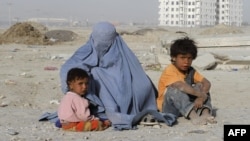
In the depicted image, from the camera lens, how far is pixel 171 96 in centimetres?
550

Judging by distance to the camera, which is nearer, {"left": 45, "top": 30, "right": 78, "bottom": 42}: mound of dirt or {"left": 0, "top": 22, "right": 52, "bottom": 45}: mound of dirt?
{"left": 0, "top": 22, "right": 52, "bottom": 45}: mound of dirt

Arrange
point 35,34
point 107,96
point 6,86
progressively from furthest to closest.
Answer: point 35,34
point 6,86
point 107,96

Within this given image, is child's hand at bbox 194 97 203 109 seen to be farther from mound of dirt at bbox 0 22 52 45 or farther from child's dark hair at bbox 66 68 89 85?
mound of dirt at bbox 0 22 52 45

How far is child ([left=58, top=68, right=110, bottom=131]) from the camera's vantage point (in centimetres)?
522

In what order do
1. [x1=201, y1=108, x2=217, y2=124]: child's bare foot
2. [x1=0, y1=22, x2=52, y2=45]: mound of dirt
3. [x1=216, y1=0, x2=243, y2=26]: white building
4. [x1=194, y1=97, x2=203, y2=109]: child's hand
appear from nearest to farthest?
[x1=194, y1=97, x2=203, y2=109]: child's hand
[x1=201, y1=108, x2=217, y2=124]: child's bare foot
[x1=0, y1=22, x2=52, y2=45]: mound of dirt
[x1=216, y1=0, x2=243, y2=26]: white building

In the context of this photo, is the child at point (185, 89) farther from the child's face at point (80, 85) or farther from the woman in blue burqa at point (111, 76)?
the child's face at point (80, 85)

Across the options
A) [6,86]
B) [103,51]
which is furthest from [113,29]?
[6,86]

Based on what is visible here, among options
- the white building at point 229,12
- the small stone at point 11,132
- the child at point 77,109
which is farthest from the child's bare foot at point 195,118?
the white building at point 229,12

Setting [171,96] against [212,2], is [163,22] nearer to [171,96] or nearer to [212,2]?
[212,2]

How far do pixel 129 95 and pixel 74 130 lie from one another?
30.2 inches

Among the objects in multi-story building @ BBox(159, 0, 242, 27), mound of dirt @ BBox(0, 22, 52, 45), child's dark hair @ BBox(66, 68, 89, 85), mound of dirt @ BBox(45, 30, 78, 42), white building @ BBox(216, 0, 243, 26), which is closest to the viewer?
child's dark hair @ BBox(66, 68, 89, 85)

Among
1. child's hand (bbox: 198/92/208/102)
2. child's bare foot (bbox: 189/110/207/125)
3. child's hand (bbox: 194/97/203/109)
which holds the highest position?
child's hand (bbox: 198/92/208/102)

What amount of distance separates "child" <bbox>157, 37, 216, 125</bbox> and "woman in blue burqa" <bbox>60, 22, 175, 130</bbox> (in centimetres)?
16

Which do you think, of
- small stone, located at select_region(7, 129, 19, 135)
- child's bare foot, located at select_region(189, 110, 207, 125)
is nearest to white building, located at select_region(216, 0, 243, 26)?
Result: child's bare foot, located at select_region(189, 110, 207, 125)
